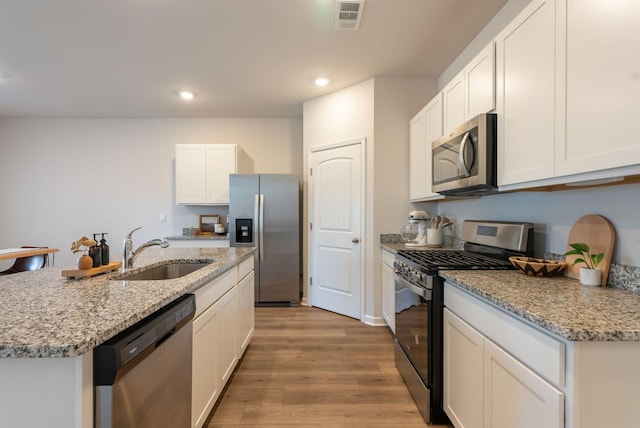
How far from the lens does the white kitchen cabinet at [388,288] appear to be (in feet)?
9.14

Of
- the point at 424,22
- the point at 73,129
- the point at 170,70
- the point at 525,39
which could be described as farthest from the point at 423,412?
the point at 73,129

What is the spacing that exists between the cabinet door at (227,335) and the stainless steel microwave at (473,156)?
1724mm

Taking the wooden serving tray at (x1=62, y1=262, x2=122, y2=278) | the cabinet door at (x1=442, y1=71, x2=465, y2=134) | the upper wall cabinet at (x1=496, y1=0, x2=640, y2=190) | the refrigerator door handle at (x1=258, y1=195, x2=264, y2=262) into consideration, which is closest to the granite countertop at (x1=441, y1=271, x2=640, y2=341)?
the upper wall cabinet at (x1=496, y1=0, x2=640, y2=190)

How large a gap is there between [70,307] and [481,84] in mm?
2330

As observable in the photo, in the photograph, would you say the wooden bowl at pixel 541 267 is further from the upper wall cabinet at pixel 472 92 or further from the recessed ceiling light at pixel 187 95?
the recessed ceiling light at pixel 187 95

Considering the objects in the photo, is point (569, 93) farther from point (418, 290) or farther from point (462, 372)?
point (462, 372)

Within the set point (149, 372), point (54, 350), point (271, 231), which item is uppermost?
point (271, 231)

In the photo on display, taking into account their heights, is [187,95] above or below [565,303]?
above

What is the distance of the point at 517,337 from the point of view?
105 centimetres

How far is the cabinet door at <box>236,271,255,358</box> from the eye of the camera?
2244 mm

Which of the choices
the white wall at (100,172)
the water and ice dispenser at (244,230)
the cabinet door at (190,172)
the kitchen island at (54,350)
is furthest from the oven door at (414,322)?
the cabinet door at (190,172)

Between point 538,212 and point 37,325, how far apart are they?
7.73 ft

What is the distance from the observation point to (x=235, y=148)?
4188 mm

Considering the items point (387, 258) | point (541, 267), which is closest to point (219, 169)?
point (387, 258)
